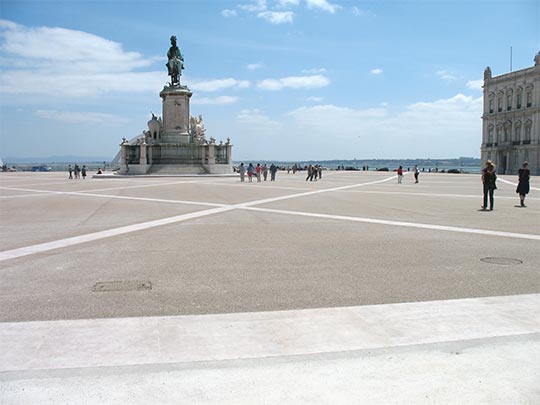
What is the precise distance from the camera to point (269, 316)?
205 inches

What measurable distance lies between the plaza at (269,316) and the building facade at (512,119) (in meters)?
62.6

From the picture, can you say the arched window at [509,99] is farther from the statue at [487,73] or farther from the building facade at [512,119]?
the statue at [487,73]

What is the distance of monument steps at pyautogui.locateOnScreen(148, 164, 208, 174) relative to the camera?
45.5 meters

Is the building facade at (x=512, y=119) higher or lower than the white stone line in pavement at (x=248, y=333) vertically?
higher

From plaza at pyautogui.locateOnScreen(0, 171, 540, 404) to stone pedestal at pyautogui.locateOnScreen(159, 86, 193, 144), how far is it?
38.7m

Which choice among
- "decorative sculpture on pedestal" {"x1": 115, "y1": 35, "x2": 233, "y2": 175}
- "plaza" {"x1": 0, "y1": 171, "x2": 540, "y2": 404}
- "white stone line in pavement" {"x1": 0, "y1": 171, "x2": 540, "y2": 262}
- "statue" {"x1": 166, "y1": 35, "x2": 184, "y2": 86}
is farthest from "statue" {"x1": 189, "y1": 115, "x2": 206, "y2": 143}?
"plaza" {"x1": 0, "y1": 171, "x2": 540, "y2": 404}

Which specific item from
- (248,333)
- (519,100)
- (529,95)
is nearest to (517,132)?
(519,100)

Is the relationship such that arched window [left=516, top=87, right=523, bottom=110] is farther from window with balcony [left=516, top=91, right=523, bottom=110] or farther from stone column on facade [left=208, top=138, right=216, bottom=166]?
stone column on facade [left=208, top=138, right=216, bottom=166]

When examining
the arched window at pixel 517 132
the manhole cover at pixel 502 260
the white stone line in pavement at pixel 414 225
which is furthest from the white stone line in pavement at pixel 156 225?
the arched window at pixel 517 132

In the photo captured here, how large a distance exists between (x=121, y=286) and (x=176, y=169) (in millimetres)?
40181

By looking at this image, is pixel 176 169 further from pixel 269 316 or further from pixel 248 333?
pixel 248 333

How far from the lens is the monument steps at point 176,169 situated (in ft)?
149

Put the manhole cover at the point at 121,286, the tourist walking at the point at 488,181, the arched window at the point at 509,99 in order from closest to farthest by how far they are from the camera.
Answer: the manhole cover at the point at 121,286 → the tourist walking at the point at 488,181 → the arched window at the point at 509,99

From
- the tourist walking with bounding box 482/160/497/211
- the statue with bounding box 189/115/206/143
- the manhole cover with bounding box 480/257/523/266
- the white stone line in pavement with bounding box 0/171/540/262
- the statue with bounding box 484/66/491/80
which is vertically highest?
the statue with bounding box 484/66/491/80
